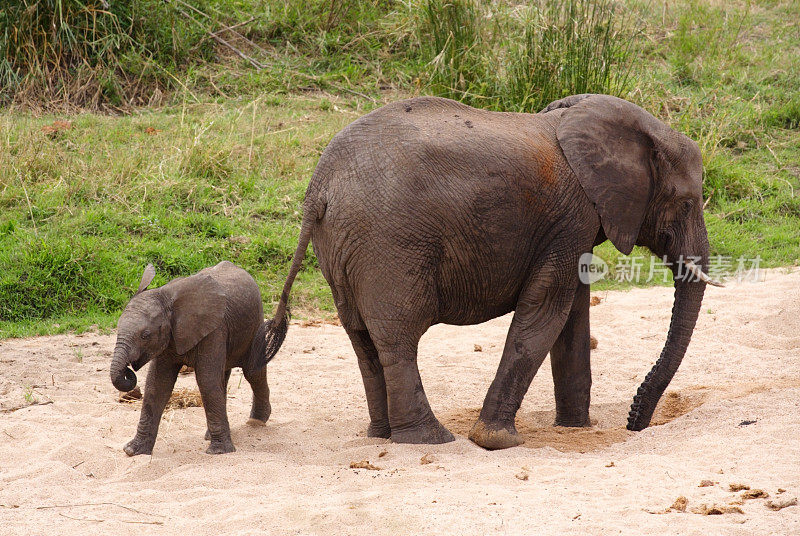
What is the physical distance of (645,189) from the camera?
18.7 feet

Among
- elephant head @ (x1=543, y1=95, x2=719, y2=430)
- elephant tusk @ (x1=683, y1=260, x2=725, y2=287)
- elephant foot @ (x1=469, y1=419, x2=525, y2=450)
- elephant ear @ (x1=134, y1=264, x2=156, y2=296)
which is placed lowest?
elephant foot @ (x1=469, y1=419, x2=525, y2=450)

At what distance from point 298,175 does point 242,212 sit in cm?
104

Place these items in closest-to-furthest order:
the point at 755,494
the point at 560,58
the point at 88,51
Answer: the point at 755,494
the point at 560,58
the point at 88,51

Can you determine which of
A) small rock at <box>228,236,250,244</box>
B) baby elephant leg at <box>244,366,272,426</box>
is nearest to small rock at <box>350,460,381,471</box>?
baby elephant leg at <box>244,366,272,426</box>

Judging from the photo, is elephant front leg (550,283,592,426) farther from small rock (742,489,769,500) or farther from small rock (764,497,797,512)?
small rock (764,497,797,512)

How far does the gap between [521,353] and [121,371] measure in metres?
2.19

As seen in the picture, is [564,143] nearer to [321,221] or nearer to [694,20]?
[321,221]

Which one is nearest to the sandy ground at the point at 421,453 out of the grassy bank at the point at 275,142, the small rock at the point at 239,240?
the grassy bank at the point at 275,142

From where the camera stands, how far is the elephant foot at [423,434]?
5.45 meters

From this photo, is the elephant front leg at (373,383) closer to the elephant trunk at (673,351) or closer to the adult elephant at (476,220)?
the adult elephant at (476,220)

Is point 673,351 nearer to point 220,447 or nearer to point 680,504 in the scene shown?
point 680,504

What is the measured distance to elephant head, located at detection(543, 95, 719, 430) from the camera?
217 inches

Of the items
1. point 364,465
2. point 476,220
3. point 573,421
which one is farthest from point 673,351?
point 364,465

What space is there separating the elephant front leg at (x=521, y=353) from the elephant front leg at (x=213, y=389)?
1459 mm
